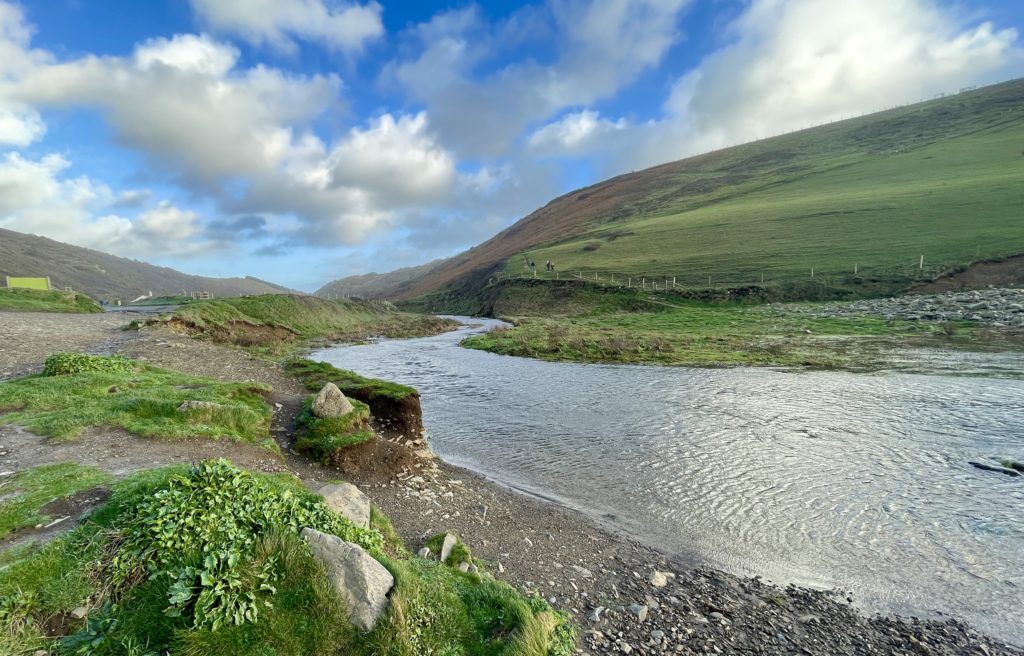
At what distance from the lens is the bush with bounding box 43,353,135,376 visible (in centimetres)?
1753

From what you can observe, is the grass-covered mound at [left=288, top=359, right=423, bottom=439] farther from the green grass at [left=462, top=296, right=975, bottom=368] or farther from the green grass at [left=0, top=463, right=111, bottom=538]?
the green grass at [left=462, top=296, right=975, bottom=368]

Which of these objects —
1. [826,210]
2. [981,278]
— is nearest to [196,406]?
[981,278]

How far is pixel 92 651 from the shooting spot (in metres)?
4.89

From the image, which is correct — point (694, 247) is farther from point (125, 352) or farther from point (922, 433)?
point (125, 352)

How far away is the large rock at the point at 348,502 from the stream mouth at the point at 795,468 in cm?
690

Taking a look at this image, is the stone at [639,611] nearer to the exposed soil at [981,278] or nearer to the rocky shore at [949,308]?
the rocky shore at [949,308]

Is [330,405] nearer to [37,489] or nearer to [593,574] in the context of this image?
[37,489]

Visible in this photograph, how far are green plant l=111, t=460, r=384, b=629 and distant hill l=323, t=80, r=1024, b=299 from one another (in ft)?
279

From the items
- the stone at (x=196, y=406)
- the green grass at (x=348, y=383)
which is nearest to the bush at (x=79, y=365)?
the stone at (x=196, y=406)

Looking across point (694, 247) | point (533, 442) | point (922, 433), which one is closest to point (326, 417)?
point (533, 442)

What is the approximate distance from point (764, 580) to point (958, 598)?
3.57 meters

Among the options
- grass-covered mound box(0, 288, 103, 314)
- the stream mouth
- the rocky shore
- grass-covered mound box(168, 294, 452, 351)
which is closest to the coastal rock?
the stream mouth

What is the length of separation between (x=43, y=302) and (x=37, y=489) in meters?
59.1

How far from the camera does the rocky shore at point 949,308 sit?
4256 cm
